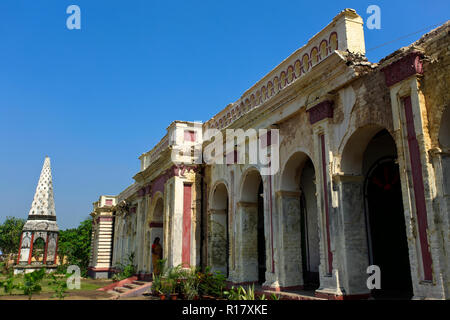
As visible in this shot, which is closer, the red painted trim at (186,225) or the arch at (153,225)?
the red painted trim at (186,225)

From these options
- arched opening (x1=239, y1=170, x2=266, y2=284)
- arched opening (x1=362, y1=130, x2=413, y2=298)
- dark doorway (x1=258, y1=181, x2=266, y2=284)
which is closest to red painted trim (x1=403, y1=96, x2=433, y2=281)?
arched opening (x1=362, y1=130, x2=413, y2=298)

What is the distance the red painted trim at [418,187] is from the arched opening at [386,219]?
264cm

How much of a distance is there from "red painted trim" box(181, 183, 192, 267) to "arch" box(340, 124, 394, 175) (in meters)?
7.38

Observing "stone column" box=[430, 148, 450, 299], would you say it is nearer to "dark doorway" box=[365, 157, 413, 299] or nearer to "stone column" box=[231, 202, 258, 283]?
"dark doorway" box=[365, 157, 413, 299]

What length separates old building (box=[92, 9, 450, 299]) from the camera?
616 cm

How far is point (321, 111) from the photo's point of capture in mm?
8523

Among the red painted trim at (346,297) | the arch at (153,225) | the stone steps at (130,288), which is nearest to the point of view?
the red painted trim at (346,297)

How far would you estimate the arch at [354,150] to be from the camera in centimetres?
784

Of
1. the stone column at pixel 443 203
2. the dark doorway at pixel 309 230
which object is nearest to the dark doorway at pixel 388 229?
the dark doorway at pixel 309 230

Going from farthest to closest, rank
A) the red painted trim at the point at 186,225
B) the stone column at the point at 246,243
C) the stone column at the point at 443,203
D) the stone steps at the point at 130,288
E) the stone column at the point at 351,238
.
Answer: the stone steps at the point at 130,288 < the red painted trim at the point at 186,225 < the stone column at the point at 246,243 < the stone column at the point at 351,238 < the stone column at the point at 443,203

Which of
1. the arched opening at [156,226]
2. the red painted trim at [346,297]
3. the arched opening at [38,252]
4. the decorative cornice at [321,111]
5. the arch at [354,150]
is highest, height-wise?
the decorative cornice at [321,111]

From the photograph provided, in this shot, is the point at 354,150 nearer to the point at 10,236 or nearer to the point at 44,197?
the point at 44,197

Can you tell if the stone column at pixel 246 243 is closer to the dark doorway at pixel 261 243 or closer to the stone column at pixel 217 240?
the dark doorway at pixel 261 243

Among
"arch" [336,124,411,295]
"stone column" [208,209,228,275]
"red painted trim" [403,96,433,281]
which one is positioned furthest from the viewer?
"stone column" [208,209,228,275]
